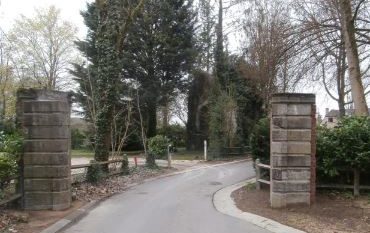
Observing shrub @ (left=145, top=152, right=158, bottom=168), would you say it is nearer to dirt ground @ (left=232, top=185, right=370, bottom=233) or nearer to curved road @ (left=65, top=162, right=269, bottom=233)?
curved road @ (left=65, top=162, right=269, bottom=233)

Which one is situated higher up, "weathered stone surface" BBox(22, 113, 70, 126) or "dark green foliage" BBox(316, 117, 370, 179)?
"weathered stone surface" BBox(22, 113, 70, 126)

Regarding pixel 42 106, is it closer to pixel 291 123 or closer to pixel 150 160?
pixel 291 123

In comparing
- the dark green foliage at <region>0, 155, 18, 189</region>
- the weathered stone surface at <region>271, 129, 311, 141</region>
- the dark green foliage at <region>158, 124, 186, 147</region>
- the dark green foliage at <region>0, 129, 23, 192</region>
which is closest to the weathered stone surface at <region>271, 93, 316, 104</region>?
the weathered stone surface at <region>271, 129, 311, 141</region>

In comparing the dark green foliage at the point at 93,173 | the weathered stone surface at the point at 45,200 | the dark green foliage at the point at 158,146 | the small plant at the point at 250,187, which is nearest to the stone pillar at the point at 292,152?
the small plant at the point at 250,187

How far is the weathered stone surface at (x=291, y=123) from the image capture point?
12.9 m

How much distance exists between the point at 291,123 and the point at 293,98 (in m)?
0.66

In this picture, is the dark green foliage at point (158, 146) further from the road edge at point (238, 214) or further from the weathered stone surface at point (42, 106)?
the weathered stone surface at point (42, 106)

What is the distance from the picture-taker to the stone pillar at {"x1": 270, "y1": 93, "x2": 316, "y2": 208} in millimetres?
12828

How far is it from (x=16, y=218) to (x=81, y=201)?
3363 mm

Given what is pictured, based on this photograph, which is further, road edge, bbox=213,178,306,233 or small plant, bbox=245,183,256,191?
small plant, bbox=245,183,256,191

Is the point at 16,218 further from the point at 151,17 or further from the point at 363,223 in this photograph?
the point at 151,17

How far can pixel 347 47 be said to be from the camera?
20.2 meters

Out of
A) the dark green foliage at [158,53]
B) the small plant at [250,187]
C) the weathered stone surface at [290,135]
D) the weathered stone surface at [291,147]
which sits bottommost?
the small plant at [250,187]

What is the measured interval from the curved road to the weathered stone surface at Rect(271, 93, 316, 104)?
334 centimetres
